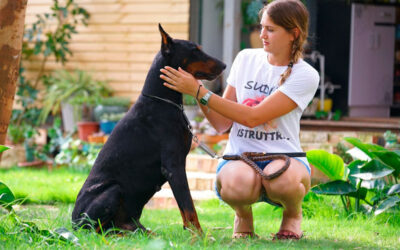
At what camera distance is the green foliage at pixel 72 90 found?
792 cm

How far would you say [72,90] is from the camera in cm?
793

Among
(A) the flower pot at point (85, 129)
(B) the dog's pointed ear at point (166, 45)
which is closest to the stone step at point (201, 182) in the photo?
(A) the flower pot at point (85, 129)

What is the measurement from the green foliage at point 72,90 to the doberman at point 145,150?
5.02 meters

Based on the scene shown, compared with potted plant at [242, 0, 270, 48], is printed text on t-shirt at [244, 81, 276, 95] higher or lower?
lower

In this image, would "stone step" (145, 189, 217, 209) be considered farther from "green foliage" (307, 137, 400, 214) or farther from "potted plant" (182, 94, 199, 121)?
"potted plant" (182, 94, 199, 121)

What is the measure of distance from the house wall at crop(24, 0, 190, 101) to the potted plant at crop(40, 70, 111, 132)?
0.27 metres

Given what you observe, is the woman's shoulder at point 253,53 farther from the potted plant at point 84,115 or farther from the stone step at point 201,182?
the potted plant at point 84,115

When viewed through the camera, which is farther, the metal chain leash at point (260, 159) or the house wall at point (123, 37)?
the house wall at point (123, 37)

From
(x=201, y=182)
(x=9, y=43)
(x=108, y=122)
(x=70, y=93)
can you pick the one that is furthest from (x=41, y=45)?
(x=9, y=43)

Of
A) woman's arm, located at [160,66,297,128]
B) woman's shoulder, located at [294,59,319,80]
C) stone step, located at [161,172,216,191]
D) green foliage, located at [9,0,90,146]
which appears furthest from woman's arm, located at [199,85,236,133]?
green foliage, located at [9,0,90,146]

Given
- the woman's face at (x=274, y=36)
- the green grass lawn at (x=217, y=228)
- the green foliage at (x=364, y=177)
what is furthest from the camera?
the green foliage at (x=364, y=177)

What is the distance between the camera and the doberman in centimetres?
289

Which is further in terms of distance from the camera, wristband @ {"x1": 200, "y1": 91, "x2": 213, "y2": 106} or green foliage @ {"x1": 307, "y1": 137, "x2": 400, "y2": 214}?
green foliage @ {"x1": 307, "y1": 137, "x2": 400, "y2": 214}

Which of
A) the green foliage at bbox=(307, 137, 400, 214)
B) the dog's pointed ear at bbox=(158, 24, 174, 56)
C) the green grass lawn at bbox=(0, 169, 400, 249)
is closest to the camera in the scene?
the green grass lawn at bbox=(0, 169, 400, 249)
